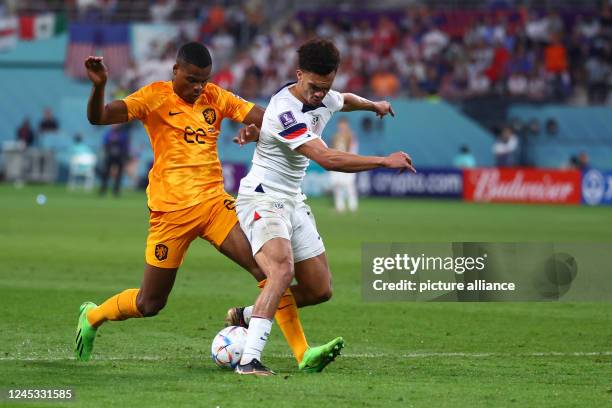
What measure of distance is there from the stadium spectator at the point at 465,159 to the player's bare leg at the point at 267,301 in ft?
95.8

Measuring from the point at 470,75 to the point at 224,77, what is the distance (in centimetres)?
840

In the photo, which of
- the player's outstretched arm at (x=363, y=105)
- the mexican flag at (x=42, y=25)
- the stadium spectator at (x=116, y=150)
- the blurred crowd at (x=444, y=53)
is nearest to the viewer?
the player's outstretched arm at (x=363, y=105)

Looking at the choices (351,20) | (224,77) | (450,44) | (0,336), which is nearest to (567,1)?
(450,44)

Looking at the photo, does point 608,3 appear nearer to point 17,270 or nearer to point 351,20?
point 351,20

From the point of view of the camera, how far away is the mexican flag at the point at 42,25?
44500 mm

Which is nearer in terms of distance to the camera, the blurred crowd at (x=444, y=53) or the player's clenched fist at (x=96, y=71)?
the player's clenched fist at (x=96, y=71)

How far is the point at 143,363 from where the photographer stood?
352 inches

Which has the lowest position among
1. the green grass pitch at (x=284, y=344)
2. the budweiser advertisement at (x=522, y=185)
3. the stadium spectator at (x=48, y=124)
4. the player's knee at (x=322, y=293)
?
the stadium spectator at (x=48, y=124)

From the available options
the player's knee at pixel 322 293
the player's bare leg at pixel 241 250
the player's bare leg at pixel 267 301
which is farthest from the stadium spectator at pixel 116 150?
the player's bare leg at pixel 267 301

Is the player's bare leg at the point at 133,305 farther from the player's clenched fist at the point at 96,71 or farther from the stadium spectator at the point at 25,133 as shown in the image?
the stadium spectator at the point at 25,133

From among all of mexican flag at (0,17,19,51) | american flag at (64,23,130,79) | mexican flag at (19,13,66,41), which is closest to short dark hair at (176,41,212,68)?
american flag at (64,23,130,79)

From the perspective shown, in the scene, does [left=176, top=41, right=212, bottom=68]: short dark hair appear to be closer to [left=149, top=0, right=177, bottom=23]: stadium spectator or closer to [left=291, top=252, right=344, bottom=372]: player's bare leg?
[left=291, top=252, right=344, bottom=372]: player's bare leg

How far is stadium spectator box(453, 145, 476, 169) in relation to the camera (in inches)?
1473

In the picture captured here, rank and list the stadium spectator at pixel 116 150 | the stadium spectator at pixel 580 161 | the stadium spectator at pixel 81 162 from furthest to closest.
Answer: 1. the stadium spectator at pixel 81 162
2. the stadium spectator at pixel 580 161
3. the stadium spectator at pixel 116 150
